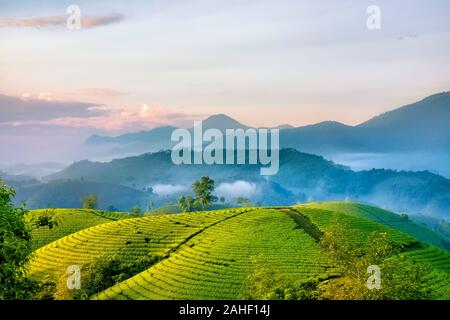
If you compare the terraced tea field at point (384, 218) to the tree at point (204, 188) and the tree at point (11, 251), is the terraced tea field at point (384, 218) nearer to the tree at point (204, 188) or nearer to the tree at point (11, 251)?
the tree at point (204, 188)

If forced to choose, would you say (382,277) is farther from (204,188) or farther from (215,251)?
(204,188)

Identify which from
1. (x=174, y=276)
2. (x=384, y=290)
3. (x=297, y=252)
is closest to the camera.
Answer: (x=384, y=290)

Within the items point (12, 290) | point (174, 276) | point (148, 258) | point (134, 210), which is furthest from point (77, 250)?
point (134, 210)

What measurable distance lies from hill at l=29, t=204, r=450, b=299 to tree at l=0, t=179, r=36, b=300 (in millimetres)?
11203

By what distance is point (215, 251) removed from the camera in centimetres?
5172

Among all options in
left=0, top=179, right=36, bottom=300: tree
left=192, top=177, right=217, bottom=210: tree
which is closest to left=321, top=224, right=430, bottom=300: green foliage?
left=0, top=179, right=36, bottom=300: tree

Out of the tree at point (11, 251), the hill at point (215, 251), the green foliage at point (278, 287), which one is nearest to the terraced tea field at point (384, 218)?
the hill at point (215, 251)

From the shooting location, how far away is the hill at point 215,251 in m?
43.1

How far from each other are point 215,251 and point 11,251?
93.7ft
